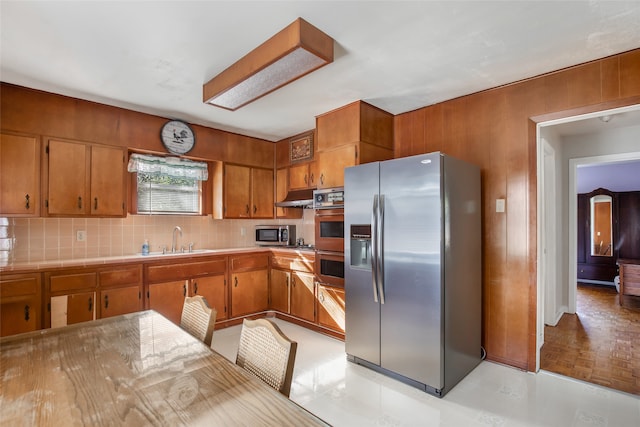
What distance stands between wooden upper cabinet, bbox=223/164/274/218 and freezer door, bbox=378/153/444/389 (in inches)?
90.6

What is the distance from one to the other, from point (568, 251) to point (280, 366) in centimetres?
457

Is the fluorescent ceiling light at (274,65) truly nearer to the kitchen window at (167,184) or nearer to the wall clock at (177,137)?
the wall clock at (177,137)

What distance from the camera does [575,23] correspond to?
1938mm

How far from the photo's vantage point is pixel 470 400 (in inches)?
90.7

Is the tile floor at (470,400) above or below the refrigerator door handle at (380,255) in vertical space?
below

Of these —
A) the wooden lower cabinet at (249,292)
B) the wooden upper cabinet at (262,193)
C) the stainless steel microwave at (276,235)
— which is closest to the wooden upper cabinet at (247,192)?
the wooden upper cabinet at (262,193)

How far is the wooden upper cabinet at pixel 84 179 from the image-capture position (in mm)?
2992

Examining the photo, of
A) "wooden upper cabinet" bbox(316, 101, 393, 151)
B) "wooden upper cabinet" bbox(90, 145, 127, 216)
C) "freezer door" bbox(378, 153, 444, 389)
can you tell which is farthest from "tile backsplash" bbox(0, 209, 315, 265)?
"freezer door" bbox(378, 153, 444, 389)

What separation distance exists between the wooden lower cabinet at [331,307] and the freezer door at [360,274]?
356 mm

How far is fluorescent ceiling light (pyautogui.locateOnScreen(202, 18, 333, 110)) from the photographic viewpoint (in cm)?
194

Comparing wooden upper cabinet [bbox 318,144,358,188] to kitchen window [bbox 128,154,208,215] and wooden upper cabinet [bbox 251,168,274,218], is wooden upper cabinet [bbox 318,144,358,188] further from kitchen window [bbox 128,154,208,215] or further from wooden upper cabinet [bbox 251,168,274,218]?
kitchen window [bbox 128,154,208,215]

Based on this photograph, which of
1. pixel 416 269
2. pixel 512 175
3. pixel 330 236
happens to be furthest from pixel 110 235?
pixel 512 175

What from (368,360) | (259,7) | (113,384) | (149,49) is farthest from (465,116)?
(113,384)

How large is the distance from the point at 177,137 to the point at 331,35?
7.98 ft
